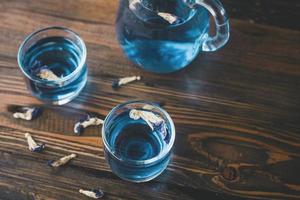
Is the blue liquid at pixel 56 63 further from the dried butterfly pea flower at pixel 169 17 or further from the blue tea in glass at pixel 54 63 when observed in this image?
the dried butterfly pea flower at pixel 169 17

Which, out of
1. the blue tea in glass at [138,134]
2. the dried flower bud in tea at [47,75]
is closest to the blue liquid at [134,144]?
the blue tea in glass at [138,134]

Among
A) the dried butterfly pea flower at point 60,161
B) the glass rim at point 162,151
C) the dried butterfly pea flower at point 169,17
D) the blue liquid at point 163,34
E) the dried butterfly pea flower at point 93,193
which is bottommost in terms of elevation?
the dried butterfly pea flower at point 93,193

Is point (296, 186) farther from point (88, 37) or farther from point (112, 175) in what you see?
point (88, 37)

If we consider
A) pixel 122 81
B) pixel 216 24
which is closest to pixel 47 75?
pixel 122 81

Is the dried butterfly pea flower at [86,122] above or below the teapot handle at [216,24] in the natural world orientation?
below

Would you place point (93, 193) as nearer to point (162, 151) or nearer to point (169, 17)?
point (162, 151)

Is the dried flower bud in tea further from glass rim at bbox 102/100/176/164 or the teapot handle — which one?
the teapot handle

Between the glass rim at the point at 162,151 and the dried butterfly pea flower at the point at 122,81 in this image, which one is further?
the dried butterfly pea flower at the point at 122,81
